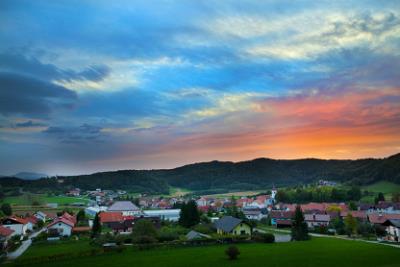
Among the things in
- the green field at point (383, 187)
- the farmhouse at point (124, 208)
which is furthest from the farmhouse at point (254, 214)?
the green field at point (383, 187)

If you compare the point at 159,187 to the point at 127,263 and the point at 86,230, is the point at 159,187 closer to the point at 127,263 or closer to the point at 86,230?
the point at 86,230

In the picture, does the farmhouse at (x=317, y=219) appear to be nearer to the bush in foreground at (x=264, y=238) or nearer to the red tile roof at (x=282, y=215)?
the red tile roof at (x=282, y=215)

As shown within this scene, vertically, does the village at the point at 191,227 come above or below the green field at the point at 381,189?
below

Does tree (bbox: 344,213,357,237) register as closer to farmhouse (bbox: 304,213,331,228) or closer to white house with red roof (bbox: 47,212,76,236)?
farmhouse (bbox: 304,213,331,228)

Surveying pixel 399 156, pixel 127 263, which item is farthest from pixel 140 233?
pixel 399 156

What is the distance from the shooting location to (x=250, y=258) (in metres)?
30.8

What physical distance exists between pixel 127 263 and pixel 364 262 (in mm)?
17193

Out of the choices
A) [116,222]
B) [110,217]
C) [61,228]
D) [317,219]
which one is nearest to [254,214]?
[317,219]

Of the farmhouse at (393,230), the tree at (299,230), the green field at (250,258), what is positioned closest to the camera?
the green field at (250,258)

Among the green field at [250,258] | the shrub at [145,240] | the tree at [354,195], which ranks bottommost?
the green field at [250,258]

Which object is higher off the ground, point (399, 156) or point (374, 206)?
point (399, 156)

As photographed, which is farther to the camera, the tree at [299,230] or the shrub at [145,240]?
the tree at [299,230]

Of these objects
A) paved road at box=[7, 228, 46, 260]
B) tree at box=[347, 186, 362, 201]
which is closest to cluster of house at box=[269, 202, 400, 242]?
tree at box=[347, 186, 362, 201]

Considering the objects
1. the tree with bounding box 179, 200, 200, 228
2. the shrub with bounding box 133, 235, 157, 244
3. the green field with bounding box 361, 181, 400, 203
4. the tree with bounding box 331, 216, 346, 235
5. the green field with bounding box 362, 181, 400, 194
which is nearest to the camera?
the shrub with bounding box 133, 235, 157, 244
